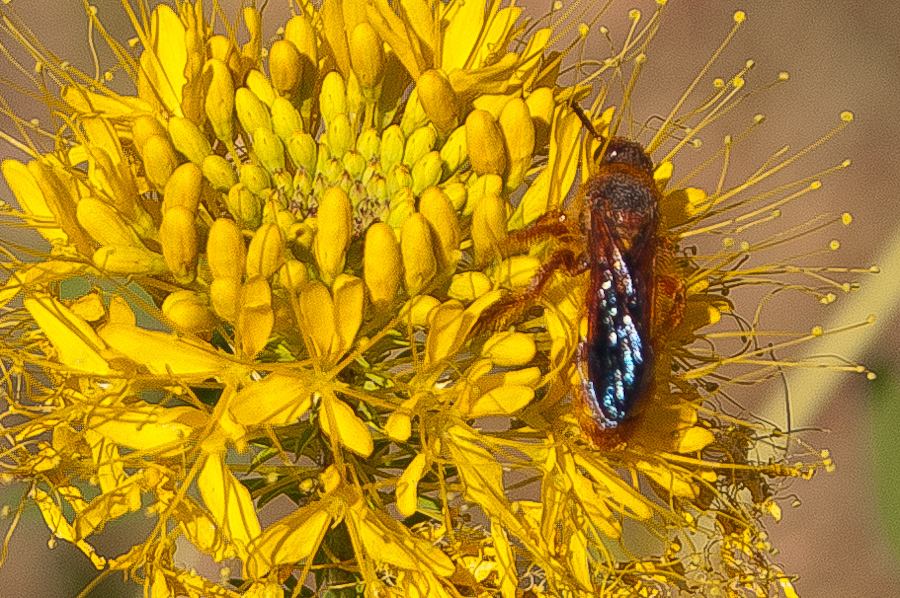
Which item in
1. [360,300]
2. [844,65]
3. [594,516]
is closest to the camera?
[360,300]

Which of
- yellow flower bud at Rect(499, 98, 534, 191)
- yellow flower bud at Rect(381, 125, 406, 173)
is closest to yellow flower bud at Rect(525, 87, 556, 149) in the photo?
yellow flower bud at Rect(499, 98, 534, 191)

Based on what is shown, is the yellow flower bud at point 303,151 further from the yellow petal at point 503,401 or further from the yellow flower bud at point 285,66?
the yellow petal at point 503,401

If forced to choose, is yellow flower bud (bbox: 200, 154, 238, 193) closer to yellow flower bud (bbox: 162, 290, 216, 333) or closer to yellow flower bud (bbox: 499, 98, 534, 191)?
yellow flower bud (bbox: 162, 290, 216, 333)

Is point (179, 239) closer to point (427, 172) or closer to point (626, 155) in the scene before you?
point (427, 172)

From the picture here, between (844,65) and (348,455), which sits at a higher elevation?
(844,65)

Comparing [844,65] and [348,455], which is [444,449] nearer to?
[348,455]

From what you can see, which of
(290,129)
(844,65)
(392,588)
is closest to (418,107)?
(290,129)

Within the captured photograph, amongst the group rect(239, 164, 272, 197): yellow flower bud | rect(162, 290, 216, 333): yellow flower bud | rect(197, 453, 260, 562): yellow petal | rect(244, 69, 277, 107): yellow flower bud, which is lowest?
rect(197, 453, 260, 562): yellow petal
